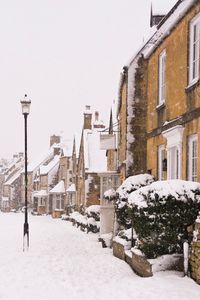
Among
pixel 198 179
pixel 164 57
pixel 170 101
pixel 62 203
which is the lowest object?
pixel 62 203

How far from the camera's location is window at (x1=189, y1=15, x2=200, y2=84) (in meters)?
13.2

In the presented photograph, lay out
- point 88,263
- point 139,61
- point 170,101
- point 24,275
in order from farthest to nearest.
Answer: point 139,61 → point 170,101 → point 88,263 → point 24,275

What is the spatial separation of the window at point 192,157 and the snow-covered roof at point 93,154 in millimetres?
26077

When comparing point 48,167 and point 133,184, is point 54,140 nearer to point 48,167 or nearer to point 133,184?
point 48,167

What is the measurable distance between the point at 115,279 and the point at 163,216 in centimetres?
188

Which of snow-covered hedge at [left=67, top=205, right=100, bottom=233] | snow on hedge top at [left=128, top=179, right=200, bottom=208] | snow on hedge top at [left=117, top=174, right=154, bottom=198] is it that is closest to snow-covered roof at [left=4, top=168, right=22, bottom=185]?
snow-covered hedge at [left=67, top=205, right=100, bottom=233]

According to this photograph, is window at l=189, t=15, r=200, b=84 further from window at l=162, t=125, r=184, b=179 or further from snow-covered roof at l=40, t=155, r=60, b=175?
snow-covered roof at l=40, t=155, r=60, b=175

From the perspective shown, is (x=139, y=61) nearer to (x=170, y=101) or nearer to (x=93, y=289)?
(x=170, y=101)

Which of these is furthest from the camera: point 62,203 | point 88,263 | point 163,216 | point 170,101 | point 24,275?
point 62,203

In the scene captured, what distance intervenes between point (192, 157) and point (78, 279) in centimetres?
467

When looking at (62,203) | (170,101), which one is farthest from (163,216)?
(62,203)

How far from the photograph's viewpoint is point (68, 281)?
448 inches

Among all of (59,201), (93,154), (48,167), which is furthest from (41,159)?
(93,154)

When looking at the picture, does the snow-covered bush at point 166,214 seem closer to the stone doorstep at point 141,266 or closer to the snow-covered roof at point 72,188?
the stone doorstep at point 141,266
